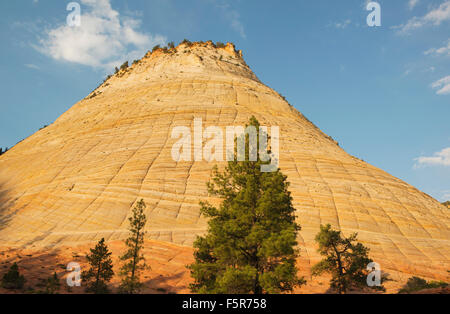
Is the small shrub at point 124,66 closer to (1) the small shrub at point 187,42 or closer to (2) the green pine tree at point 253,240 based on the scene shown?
(1) the small shrub at point 187,42

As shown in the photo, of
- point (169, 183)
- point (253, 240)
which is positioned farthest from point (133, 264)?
point (169, 183)

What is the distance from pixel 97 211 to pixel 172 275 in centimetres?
1186

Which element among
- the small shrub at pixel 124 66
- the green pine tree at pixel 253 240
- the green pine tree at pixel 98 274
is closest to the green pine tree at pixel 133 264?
the green pine tree at pixel 98 274

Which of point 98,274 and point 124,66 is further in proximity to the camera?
point 124,66

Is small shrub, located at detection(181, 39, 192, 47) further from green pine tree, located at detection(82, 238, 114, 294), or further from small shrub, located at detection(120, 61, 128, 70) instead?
green pine tree, located at detection(82, 238, 114, 294)

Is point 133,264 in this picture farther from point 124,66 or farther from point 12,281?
point 124,66

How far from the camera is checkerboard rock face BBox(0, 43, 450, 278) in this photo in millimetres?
26094

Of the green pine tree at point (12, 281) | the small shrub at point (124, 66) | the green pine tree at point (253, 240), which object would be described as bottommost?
the green pine tree at point (12, 281)

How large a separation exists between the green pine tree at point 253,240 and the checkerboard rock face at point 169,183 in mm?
11541

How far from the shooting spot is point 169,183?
31.4 m

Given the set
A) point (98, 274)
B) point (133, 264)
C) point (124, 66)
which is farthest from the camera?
point (124, 66)

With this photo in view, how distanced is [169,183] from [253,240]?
20068 millimetres

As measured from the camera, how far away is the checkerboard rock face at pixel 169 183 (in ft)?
85.6
